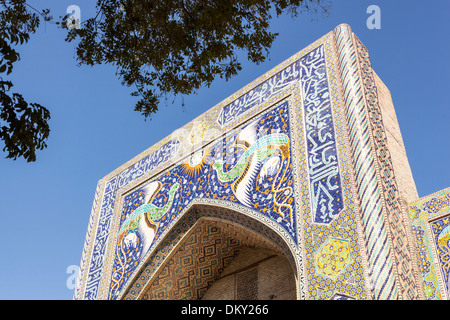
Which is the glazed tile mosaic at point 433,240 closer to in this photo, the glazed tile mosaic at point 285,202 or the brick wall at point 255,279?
the glazed tile mosaic at point 285,202

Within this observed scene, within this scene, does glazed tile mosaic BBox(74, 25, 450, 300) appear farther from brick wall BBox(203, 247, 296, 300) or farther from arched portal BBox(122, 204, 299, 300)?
brick wall BBox(203, 247, 296, 300)

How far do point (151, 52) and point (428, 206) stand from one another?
253 cm

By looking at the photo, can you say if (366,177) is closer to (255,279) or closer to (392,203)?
(392,203)

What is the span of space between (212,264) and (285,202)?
67.9 inches

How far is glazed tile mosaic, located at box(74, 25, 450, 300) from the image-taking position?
12.3 ft

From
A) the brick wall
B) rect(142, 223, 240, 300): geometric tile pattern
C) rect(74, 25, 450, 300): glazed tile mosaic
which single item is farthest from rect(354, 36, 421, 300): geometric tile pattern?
rect(142, 223, 240, 300): geometric tile pattern

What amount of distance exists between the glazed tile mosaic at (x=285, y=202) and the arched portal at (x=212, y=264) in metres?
0.02

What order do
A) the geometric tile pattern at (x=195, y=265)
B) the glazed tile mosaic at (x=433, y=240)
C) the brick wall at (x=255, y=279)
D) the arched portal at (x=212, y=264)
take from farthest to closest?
the geometric tile pattern at (x=195, y=265) → the arched portal at (x=212, y=264) → the brick wall at (x=255, y=279) → the glazed tile mosaic at (x=433, y=240)

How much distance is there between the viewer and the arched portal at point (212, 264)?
524 cm

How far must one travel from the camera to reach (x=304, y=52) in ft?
17.5

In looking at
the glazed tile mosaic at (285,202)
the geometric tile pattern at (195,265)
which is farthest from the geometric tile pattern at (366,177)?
the geometric tile pattern at (195,265)
